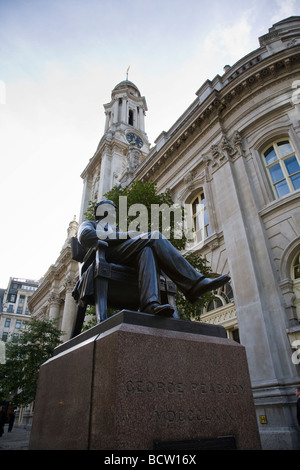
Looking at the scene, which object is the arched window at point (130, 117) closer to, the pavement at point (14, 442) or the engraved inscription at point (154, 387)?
the pavement at point (14, 442)

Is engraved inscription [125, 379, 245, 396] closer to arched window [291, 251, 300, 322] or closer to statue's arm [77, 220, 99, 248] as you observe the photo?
statue's arm [77, 220, 99, 248]

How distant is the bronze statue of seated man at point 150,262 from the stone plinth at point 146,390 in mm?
358

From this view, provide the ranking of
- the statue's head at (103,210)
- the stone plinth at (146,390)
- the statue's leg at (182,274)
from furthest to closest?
1. the statue's head at (103,210)
2. the statue's leg at (182,274)
3. the stone plinth at (146,390)

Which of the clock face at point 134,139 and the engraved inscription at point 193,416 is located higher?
the clock face at point 134,139

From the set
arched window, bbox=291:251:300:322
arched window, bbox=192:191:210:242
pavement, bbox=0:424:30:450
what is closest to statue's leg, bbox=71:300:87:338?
pavement, bbox=0:424:30:450

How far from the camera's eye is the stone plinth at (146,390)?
Result: 2166 mm

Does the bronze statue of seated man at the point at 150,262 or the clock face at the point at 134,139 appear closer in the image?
the bronze statue of seated man at the point at 150,262

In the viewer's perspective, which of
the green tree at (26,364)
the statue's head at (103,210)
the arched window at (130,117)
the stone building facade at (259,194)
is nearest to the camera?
the statue's head at (103,210)

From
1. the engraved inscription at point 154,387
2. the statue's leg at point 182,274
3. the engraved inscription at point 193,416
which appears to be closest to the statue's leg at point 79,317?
the statue's leg at point 182,274

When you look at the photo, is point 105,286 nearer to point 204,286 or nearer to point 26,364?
point 204,286

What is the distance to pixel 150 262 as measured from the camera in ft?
11.0

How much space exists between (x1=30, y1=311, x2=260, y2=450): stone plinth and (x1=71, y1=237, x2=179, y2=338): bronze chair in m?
0.49

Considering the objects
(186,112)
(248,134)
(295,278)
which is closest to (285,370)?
(295,278)
